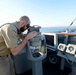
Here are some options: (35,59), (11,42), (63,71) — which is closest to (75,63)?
(63,71)

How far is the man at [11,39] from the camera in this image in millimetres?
1234

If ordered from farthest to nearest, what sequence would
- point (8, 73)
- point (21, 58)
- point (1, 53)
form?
point (21, 58), point (8, 73), point (1, 53)

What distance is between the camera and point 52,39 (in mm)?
2584

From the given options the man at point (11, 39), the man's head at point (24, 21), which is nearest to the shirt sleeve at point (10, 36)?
the man at point (11, 39)

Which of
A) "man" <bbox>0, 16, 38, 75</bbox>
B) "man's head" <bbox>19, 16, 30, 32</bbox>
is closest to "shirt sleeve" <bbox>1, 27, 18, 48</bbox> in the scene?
"man" <bbox>0, 16, 38, 75</bbox>

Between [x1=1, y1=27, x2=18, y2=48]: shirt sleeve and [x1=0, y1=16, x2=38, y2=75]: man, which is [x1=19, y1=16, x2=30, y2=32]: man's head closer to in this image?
[x1=0, y1=16, x2=38, y2=75]: man

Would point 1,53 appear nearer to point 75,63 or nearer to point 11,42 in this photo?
point 11,42

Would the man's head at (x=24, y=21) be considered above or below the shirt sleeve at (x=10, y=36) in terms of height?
above

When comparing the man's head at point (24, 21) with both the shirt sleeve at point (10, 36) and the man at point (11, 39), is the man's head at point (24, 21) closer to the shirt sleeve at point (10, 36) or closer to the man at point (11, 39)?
the man at point (11, 39)

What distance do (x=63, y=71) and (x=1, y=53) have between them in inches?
59.4

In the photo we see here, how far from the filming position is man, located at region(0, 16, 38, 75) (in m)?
1.23

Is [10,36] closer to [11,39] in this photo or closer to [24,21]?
[11,39]

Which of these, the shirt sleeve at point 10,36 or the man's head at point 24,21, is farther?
the man's head at point 24,21

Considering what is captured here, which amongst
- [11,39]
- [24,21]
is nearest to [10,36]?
[11,39]
